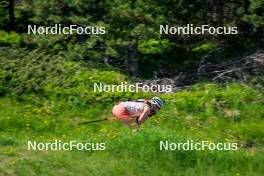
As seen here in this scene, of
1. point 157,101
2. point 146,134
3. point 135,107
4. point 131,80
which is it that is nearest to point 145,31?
point 131,80

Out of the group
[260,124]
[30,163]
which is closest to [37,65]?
[30,163]

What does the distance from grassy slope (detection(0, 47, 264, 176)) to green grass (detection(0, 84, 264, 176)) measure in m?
0.01

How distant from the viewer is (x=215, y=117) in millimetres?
8969

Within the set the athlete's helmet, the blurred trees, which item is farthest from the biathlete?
the blurred trees

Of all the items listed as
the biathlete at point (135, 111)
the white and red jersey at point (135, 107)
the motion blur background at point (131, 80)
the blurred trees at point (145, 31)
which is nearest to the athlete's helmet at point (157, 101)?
the biathlete at point (135, 111)

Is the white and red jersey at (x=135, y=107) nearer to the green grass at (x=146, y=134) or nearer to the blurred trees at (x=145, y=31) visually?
the green grass at (x=146, y=134)

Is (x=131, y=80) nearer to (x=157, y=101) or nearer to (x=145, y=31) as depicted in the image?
(x=145, y=31)

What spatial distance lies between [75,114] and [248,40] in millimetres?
3776

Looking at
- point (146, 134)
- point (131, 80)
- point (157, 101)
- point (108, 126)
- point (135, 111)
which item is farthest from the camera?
point (131, 80)

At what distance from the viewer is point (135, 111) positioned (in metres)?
8.37

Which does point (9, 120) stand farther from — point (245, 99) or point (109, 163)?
point (245, 99)

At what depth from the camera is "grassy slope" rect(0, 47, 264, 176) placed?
7318 millimetres

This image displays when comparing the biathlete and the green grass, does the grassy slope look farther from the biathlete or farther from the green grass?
the biathlete

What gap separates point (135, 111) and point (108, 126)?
570 mm
